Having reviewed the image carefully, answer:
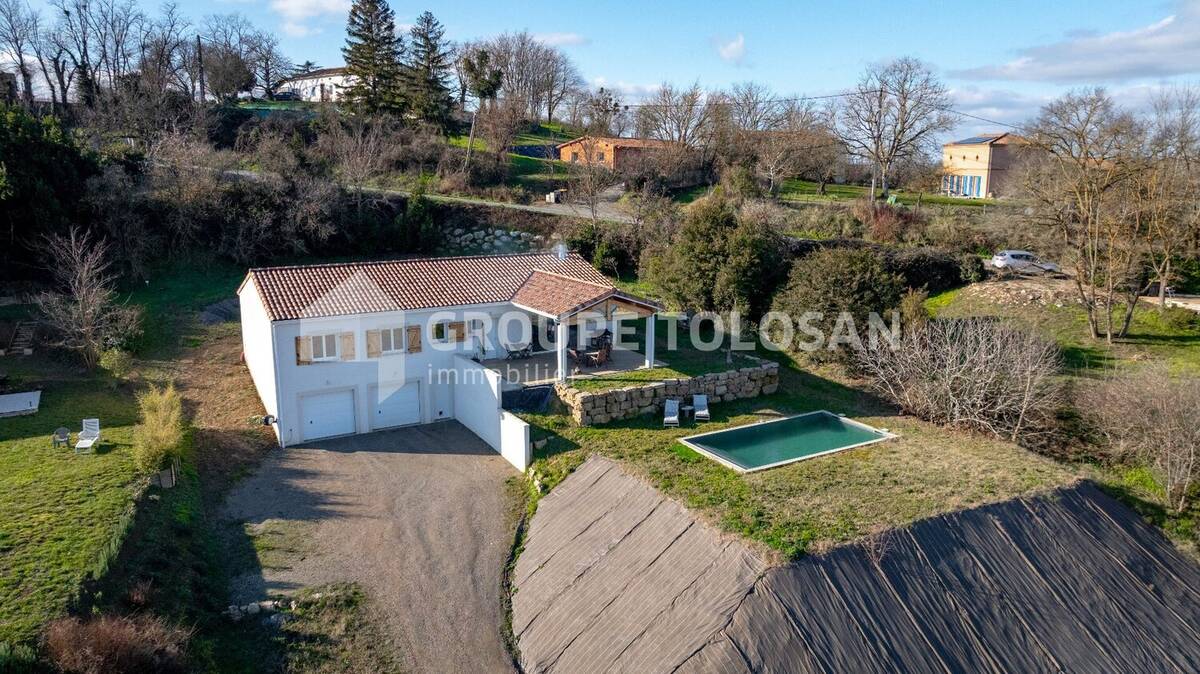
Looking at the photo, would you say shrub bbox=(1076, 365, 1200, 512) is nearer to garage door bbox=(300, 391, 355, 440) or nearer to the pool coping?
the pool coping

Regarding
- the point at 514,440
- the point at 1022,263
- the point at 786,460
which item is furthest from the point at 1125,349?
the point at 514,440

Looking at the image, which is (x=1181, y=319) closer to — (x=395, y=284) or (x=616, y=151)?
(x=395, y=284)

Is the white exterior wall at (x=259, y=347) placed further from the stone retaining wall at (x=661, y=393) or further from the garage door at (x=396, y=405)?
the stone retaining wall at (x=661, y=393)

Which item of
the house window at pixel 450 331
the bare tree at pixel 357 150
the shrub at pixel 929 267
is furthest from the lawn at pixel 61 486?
the shrub at pixel 929 267

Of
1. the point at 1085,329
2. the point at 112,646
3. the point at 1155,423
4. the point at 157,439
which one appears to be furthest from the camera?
the point at 1085,329

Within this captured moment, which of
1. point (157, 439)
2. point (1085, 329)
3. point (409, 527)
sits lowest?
point (409, 527)

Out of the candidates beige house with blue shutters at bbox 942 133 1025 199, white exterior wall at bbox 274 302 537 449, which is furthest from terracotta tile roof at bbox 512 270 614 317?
beige house with blue shutters at bbox 942 133 1025 199

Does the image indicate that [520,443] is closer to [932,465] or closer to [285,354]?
[285,354]
